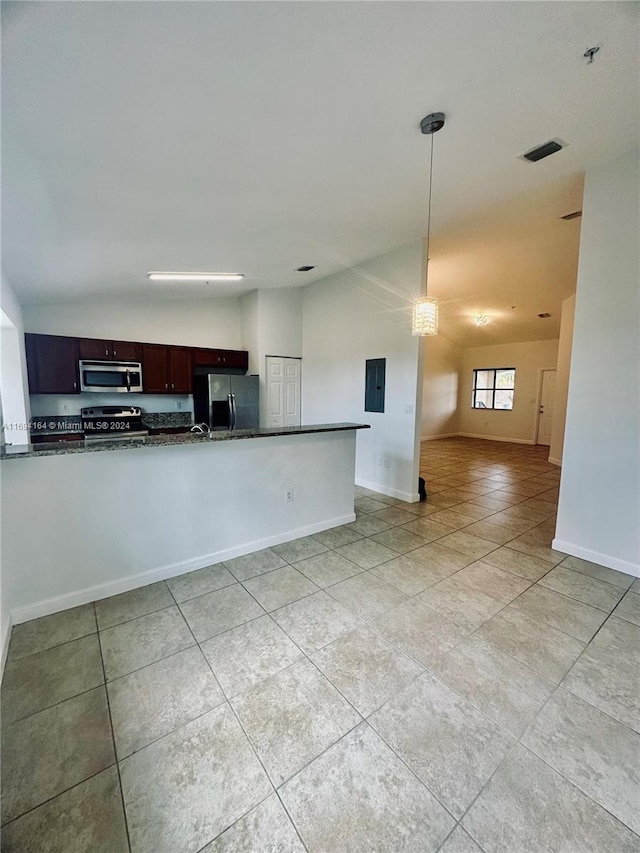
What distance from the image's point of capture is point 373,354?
15.2 feet

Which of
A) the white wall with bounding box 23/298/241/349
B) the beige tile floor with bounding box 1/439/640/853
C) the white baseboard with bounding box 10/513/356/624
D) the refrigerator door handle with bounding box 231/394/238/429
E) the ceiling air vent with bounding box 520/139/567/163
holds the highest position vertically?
the ceiling air vent with bounding box 520/139/567/163

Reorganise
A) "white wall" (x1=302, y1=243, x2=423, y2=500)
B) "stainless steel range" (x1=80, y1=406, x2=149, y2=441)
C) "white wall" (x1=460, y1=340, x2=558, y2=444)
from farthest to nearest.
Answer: "white wall" (x1=460, y1=340, x2=558, y2=444), "stainless steel range" (x1=80, y1=406, x2=149, y2=441), "white wall" (x1=302, y1=243, x2=423, y2=500)

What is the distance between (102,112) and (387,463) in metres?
4.05

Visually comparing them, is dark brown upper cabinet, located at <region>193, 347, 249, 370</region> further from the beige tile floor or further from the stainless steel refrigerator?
the beige tile floor

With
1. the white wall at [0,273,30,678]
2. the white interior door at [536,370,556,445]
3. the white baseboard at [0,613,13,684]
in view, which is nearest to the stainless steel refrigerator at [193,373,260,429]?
the white wall at [0,273,30,678]

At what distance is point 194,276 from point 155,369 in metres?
1.69

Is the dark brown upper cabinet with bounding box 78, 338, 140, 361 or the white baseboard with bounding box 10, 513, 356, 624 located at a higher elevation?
the dark brown upper cabinet with bounding box 78, 338, 140, 361

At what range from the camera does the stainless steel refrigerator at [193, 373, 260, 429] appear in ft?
17.3

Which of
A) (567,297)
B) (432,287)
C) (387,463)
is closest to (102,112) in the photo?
(387,463)

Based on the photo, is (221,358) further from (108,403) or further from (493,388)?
(493,388)

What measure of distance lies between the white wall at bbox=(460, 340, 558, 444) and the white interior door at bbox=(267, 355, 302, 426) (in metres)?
6.09

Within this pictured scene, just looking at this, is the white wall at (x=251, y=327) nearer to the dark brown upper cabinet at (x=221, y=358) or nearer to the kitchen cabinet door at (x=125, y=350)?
the dark brown upper cabinet at (x=221, y=358)

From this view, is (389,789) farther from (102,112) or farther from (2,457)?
(102,112)

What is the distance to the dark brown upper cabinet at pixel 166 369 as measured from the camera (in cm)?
505
